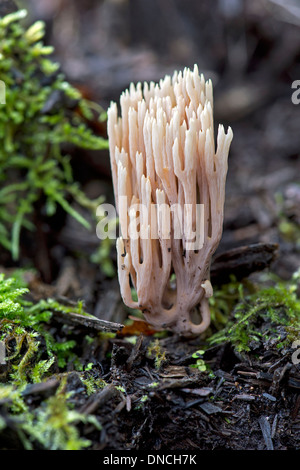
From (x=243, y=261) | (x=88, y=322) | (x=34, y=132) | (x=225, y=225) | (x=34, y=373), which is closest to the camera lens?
(x=34, y=373)

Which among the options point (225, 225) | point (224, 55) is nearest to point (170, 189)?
point (225, 225)

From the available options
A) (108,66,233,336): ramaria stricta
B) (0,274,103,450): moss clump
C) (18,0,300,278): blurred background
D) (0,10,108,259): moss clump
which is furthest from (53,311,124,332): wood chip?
(18,0,300,278): blurred background

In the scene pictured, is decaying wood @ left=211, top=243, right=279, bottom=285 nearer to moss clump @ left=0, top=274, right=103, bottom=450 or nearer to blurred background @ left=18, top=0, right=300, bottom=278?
moss clump @ left=0, top=274, right=103, bottom=450

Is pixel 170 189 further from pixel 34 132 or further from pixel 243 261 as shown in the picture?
pixel 34 132

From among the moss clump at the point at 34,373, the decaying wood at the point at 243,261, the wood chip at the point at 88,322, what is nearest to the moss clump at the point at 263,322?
the decaying wood at the point at 243,261

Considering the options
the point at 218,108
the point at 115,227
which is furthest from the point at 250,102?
the point at 115,227
